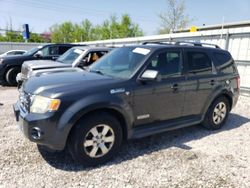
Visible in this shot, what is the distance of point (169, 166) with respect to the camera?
3400mm

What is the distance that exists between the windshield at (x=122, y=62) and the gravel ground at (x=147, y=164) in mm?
1280

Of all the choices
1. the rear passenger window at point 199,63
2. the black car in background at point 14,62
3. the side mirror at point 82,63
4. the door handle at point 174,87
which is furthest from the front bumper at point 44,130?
the black car in background at point 14,62

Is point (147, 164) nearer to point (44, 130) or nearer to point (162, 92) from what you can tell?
point (162, 92)

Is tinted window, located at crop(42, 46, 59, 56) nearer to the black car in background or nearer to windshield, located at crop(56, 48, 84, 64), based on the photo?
the black car in background

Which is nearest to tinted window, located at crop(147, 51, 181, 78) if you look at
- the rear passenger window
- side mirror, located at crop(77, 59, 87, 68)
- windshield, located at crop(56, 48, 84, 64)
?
the rear passenger window

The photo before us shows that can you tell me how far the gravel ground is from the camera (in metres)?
2.99

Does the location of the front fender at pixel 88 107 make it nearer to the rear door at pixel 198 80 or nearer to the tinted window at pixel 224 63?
the rear door at pixel 198 80

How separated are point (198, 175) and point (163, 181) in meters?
0.53

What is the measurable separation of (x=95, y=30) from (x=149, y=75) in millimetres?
46883

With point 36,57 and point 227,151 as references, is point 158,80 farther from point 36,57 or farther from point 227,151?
point 36,57

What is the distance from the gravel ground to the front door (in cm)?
56

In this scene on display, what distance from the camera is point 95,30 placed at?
48.1 m

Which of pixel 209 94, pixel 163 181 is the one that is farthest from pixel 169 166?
pixel 209 94

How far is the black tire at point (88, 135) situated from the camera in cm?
311
